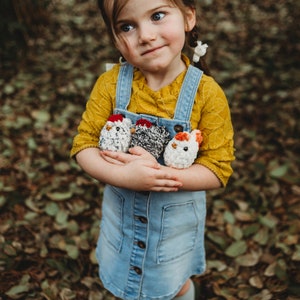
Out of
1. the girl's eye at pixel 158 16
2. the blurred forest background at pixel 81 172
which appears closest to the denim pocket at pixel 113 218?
the girl's eye at pixel 158 16

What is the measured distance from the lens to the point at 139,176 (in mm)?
1161

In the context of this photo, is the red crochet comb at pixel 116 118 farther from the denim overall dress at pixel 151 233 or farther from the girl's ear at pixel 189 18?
the girl's ear at pixel 189 18

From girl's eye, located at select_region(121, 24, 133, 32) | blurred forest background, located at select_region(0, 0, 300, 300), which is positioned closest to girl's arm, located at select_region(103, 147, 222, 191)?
girl's eye, located at select_region(121, 24, 133, 32)

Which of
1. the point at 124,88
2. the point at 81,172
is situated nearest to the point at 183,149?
the point at 124,88

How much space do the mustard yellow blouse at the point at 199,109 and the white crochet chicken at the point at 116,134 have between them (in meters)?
0.08

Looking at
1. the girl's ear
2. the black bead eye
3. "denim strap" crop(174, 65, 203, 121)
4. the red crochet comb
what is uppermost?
the girl's ear

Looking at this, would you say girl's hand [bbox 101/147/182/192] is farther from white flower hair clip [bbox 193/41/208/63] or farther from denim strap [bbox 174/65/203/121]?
white flower hair clip [bbox 193/41/208/63]

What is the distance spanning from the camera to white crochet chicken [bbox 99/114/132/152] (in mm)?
1223

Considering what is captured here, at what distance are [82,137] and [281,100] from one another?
101 inches

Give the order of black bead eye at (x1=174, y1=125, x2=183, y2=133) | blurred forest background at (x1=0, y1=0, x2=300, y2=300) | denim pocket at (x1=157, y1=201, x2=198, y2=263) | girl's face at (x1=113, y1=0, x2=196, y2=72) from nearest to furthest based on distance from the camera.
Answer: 1. girl's face at (x1=113, y1=0, x2=196, y2=72)
2. black bead eye at (x1=174, y1=125, x2=183, y2=133)
3. denim pocket at (x1=157, y1=201, x2=198, y2=263)
4. blurred forest background at (x1=0, y1=0, x2=300, y2=300)

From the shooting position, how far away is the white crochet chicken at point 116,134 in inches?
48.1

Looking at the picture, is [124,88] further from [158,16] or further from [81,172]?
[81,172]

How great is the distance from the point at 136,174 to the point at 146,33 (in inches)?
16.5

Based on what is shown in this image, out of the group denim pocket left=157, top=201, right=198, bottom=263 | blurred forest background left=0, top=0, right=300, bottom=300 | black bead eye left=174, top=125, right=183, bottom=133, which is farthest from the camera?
blurred forest background left=0, top=0, right=300, bottom=300
